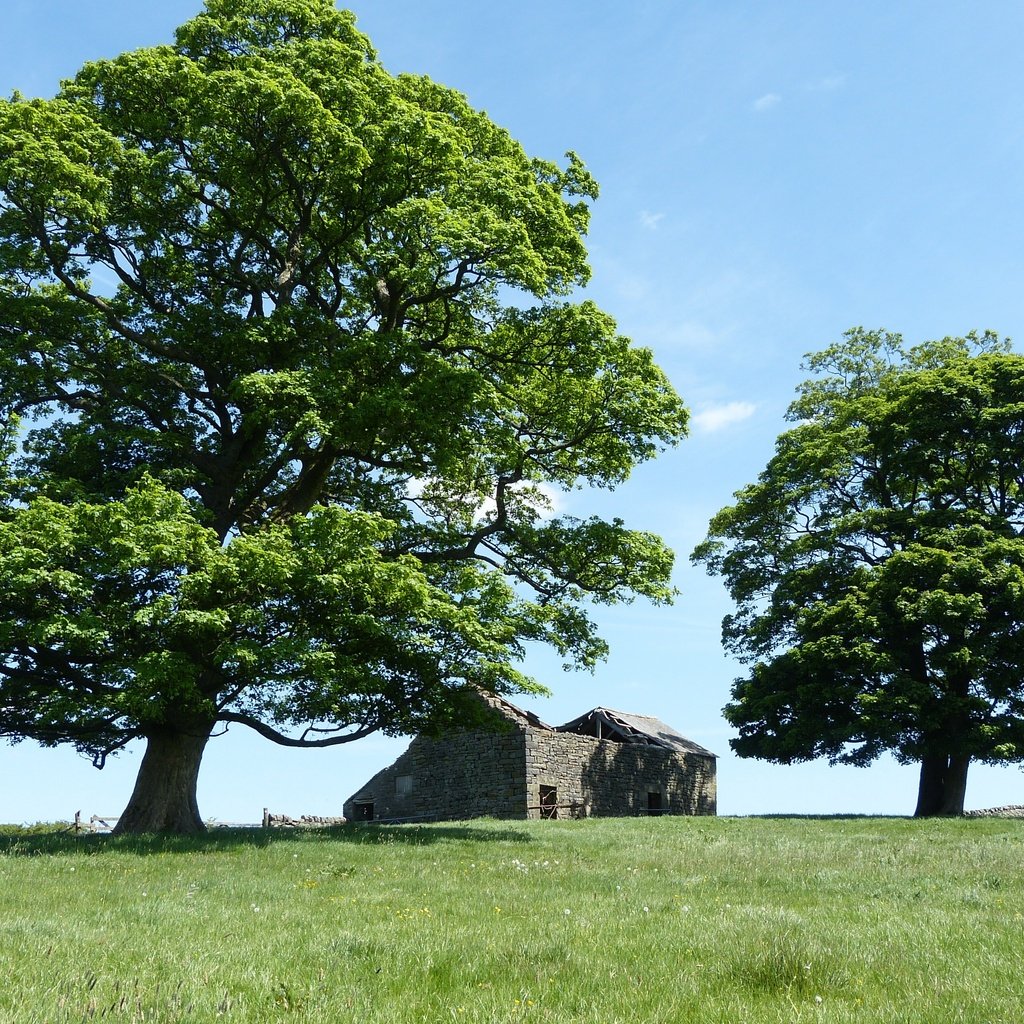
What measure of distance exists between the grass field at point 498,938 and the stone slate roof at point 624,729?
2660 centimetres

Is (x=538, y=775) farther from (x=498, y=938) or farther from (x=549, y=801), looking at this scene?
(x=498, y=938)

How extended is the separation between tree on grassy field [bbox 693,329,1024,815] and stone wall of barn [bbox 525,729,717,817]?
19.7 feet

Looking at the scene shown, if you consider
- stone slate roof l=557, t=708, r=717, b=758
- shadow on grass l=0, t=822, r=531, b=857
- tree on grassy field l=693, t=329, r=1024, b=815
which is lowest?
shadow on grass l=0, t=822, r=531, b=857

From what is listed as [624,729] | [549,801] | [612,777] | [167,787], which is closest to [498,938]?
[167,787]

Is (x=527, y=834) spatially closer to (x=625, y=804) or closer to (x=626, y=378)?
(x=626, y=378)

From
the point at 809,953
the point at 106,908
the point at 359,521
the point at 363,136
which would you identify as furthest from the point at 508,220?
the point at 809,953

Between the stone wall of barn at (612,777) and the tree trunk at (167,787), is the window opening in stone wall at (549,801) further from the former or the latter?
the tree trunk at (167,787)

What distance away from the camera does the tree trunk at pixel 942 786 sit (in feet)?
115

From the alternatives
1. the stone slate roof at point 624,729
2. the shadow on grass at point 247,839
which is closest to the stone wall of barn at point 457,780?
the stone slate roof at point 624,729

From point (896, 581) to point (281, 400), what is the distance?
24115mm

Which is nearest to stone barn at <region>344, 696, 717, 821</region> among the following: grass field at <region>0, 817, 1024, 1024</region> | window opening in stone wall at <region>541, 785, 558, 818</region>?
window opening in stone wall at <region>541, 785, 558, 818</region>

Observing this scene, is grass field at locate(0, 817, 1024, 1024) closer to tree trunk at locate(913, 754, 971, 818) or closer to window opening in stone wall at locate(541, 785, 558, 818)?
window opening in stone wall at locate(541, 785, 558, 818)

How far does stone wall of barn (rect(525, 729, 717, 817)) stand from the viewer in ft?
121

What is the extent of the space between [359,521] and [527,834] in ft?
32.4
